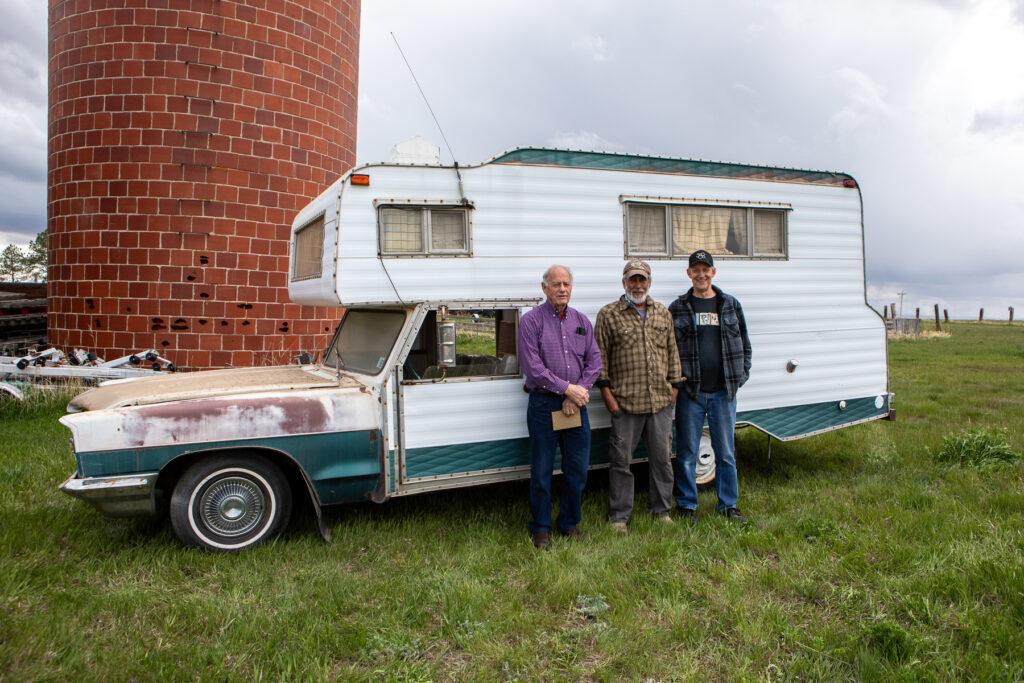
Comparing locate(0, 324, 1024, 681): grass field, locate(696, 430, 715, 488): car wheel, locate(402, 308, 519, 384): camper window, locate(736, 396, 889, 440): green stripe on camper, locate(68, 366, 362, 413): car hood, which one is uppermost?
locate(402, 308, 519, 384): camper window

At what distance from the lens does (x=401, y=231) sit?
4691mm

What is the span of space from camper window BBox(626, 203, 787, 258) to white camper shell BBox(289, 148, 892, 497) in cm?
1

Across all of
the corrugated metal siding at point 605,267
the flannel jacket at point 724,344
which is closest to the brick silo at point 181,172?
the corrugated metal siding at point 605,267

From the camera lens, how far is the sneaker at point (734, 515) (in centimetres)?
501

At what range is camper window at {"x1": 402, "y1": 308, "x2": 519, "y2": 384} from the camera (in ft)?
15.7

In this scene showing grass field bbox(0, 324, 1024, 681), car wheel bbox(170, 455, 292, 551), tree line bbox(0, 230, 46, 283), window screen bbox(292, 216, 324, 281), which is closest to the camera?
grass field bbox(0, 324, 1024, 681)

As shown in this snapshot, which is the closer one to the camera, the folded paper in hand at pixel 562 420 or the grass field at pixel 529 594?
the grass field at pixel 529 594

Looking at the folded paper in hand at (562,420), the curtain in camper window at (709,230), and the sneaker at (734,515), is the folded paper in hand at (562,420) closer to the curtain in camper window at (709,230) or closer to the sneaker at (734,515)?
the sneaker at (734,515)

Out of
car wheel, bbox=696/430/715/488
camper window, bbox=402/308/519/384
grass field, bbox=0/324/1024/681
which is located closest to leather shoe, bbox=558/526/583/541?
grass field, bbox=0/324/1024/681

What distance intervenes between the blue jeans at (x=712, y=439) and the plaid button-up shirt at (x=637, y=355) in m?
0.29

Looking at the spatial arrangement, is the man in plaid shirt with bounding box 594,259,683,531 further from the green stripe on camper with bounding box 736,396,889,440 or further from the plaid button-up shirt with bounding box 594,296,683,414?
the green stripe on camper with bounding box 736,396,889,440

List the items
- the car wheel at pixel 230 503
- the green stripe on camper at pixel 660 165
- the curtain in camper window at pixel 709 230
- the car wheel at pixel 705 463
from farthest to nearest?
1. the car wheel at pixel 705 463
2. the curtain in camper window at pixel 709 230
3. the green stripe on camper at pixel 660 165
4. the car wheel at pixel 230 503

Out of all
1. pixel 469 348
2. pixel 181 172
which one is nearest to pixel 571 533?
pixel 469 348

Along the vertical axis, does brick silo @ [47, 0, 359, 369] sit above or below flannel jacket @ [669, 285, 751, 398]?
above
